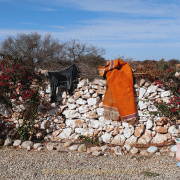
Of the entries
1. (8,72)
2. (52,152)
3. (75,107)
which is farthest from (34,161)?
(8,72)

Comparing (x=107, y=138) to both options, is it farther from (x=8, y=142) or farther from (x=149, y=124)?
(x=8, y=142)

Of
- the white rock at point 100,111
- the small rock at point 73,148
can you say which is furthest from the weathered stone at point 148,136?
the small rock at point 73,148

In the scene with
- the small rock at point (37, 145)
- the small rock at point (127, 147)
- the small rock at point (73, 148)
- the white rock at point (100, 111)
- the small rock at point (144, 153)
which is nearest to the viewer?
the small rock at point (144, 153)

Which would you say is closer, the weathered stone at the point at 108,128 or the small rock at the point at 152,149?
the small rock at the point at 152,149

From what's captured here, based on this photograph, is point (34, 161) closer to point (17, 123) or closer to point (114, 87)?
point (17, 123)

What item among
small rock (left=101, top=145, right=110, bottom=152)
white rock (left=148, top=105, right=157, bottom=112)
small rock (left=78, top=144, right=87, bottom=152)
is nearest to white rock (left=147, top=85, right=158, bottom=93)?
white rock (left=148, top=105, right=157, bottom=112)

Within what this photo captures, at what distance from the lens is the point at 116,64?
5.89 metres

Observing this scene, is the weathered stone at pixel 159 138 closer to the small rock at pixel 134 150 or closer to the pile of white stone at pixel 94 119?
the pile of white stone at pixel 94 119

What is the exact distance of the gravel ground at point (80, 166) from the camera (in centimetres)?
412

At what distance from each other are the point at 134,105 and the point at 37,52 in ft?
16.6

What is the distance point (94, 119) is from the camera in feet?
→ 20.3

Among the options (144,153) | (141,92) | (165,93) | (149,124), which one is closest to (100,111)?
(141,92)

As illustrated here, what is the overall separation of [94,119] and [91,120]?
3.5 inches

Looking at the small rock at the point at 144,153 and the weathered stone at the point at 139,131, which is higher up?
the weathered stone at the point at 139,131
